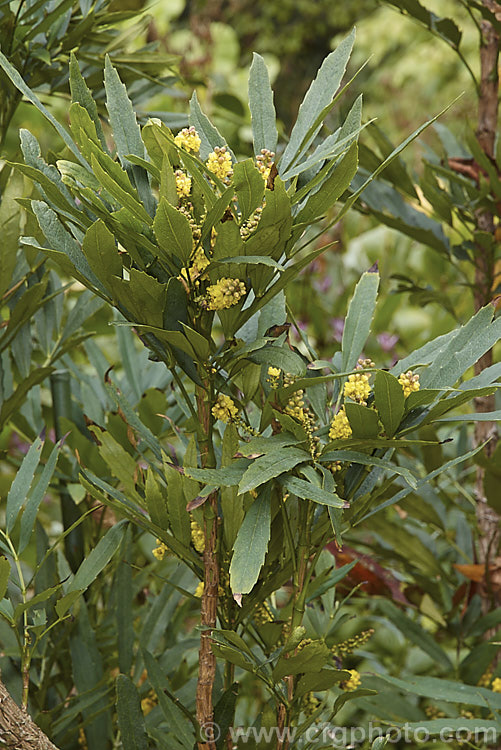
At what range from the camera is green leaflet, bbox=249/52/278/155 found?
1.39ft

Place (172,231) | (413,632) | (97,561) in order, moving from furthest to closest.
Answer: (413,632)
(97,561)
(172,231)

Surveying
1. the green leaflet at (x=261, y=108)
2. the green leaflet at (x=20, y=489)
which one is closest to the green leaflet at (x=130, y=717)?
the green leaflet at (x=20, y=489)

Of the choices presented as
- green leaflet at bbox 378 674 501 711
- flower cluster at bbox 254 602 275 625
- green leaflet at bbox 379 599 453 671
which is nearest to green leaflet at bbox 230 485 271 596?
flower cluster at bbox 254 602 275 625

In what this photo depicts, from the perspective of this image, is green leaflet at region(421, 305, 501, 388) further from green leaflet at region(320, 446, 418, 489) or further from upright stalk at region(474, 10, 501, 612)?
upright stalk at region(474, 10, 501, 612)

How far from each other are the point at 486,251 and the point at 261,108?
41 cm

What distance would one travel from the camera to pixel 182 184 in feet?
1.27

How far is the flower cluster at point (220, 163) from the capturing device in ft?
1.27

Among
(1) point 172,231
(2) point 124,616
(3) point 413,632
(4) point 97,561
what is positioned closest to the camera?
(1) point 172,231

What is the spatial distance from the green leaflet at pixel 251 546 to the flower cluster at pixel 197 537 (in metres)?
0.06

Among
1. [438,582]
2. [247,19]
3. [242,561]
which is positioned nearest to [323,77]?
Result: [242,561]

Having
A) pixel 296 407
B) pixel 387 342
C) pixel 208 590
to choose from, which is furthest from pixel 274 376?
pixel 387 342

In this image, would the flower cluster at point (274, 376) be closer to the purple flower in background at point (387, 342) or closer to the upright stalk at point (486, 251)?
the upright stalk at point (486, 251)

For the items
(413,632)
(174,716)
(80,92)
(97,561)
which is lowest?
(413,632)

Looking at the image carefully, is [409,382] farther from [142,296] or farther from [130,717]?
[130,717]
